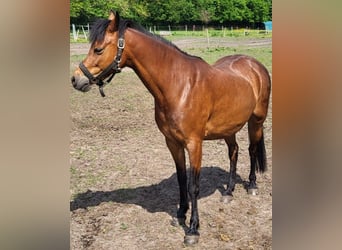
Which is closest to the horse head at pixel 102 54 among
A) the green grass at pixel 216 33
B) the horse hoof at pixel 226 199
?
the horse hoof at pixel 226 199

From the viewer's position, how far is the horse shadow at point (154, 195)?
3648 mm

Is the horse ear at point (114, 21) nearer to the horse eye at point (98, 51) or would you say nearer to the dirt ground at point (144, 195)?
the horse eye at point (98, 51)

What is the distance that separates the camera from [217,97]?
10.1 feet

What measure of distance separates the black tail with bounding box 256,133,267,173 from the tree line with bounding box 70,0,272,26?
5.05 feet

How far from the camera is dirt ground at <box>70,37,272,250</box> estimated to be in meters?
3.12

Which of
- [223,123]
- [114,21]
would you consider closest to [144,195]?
[223,123]

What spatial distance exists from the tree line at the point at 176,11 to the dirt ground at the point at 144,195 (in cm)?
179

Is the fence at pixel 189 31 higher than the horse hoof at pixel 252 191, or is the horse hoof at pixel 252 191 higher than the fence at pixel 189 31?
the fence at pixel 189 31

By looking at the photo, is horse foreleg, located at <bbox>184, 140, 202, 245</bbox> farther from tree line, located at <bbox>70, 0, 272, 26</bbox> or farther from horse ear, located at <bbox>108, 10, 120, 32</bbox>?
tree line, located at <bbox>70, 0, 272, 26</bbox>
